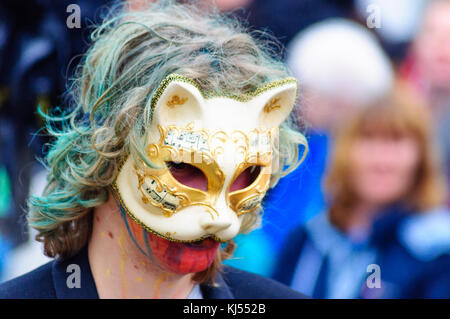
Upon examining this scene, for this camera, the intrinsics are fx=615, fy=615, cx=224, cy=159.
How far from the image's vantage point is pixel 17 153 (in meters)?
3.78

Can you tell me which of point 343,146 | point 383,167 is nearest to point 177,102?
point 343,146

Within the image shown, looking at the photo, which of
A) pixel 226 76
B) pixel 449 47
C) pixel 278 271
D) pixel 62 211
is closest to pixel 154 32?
pixel 226 76

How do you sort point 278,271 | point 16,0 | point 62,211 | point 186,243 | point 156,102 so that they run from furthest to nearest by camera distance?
point 278,271 → point 16,0 → point 62,211 → point 186,243 → point 156,102

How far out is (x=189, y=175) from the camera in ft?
5.84

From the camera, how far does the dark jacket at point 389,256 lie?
3.65 meters

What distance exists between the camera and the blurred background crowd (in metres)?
3.64

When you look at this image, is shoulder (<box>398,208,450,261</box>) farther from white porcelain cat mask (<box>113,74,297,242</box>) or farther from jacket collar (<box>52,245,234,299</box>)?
jacket collar (<box>52,245,234,299</box>)

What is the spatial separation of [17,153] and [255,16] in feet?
5.49

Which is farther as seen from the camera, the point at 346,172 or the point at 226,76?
the point at 346,172

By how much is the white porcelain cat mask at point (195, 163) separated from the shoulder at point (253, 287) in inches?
22.1

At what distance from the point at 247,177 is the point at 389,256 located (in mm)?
2130

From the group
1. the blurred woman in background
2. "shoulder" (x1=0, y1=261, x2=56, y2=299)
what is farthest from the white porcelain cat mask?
the blurred woman in background

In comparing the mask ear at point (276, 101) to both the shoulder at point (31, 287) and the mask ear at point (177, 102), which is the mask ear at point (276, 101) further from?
the shoulder at point (31, 287)

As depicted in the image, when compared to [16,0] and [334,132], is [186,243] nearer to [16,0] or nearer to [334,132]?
[334,132]
